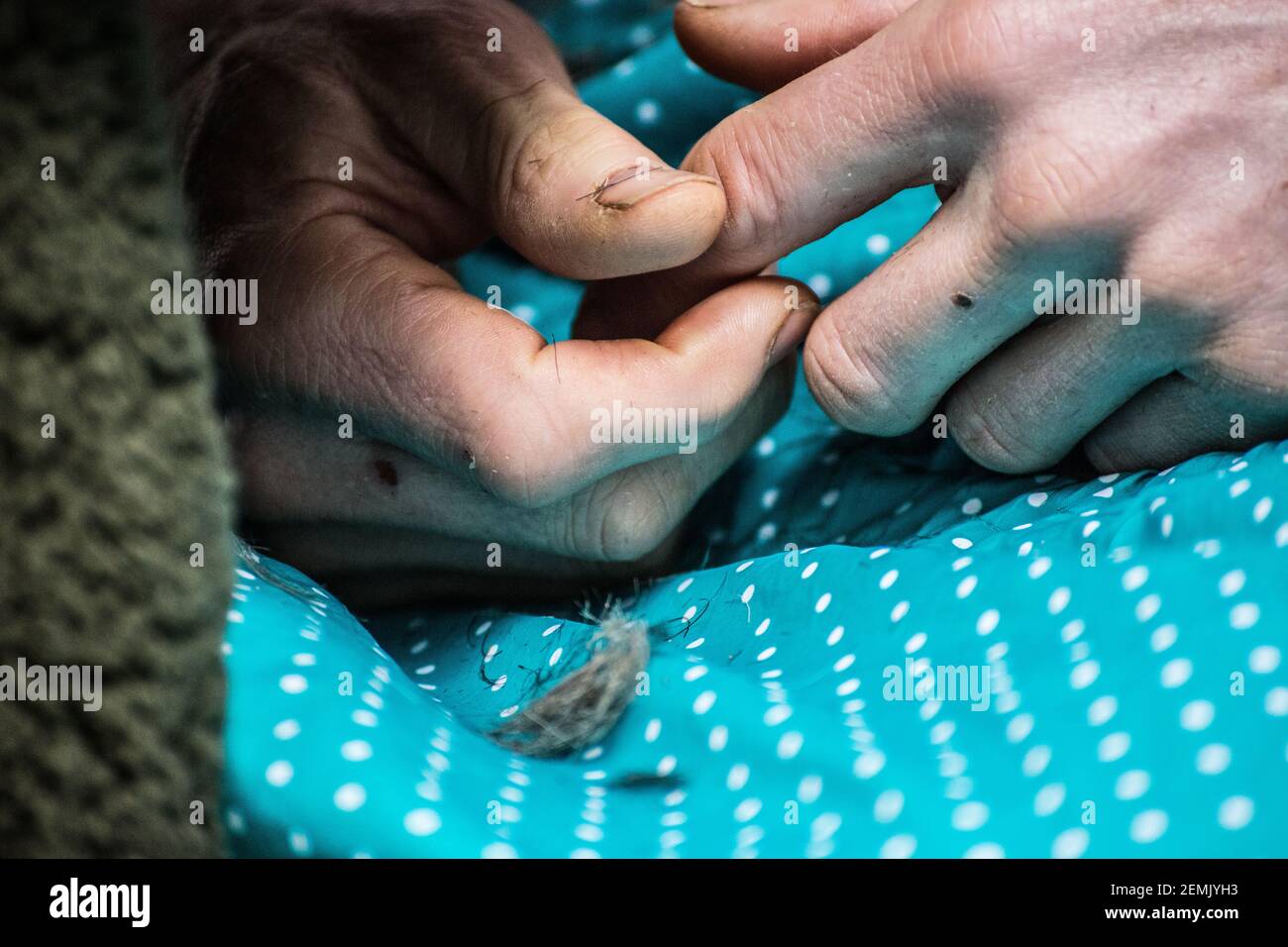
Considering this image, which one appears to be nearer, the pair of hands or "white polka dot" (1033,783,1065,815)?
"white polka dot" (1033,783,1065,815)

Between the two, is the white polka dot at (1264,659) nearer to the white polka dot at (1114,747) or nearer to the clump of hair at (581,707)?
the white polka dot at (1114,747)

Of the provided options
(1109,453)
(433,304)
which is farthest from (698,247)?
(1109,453)

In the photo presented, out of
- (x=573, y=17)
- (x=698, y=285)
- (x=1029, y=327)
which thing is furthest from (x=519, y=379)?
(x=573, y=17)

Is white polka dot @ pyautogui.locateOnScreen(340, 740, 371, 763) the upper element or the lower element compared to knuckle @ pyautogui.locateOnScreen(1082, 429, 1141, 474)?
lower

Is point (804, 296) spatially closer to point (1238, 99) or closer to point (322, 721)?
point (1238, 99)

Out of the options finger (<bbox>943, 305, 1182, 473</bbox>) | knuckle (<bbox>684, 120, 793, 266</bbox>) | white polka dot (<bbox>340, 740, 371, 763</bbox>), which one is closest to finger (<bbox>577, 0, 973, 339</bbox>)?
knuckle (<bbox>684, 120, 793, 266</bbox>)

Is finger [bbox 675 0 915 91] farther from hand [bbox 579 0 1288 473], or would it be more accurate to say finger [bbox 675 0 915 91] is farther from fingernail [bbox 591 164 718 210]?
fingernail [bbox 591 164 718 210]

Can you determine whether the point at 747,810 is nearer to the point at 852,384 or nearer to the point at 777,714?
the point at 777,714

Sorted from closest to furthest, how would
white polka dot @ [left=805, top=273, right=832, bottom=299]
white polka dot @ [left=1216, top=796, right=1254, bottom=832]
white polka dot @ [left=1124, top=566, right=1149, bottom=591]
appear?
white polka dot @ [left=1216, top=796, right=1254, bottom=832] < white polka dot @ [left=1124, top=566, right=1149, bottom=591] < white polka dot @ [left=805, top=273, right=832, bottom=299]
